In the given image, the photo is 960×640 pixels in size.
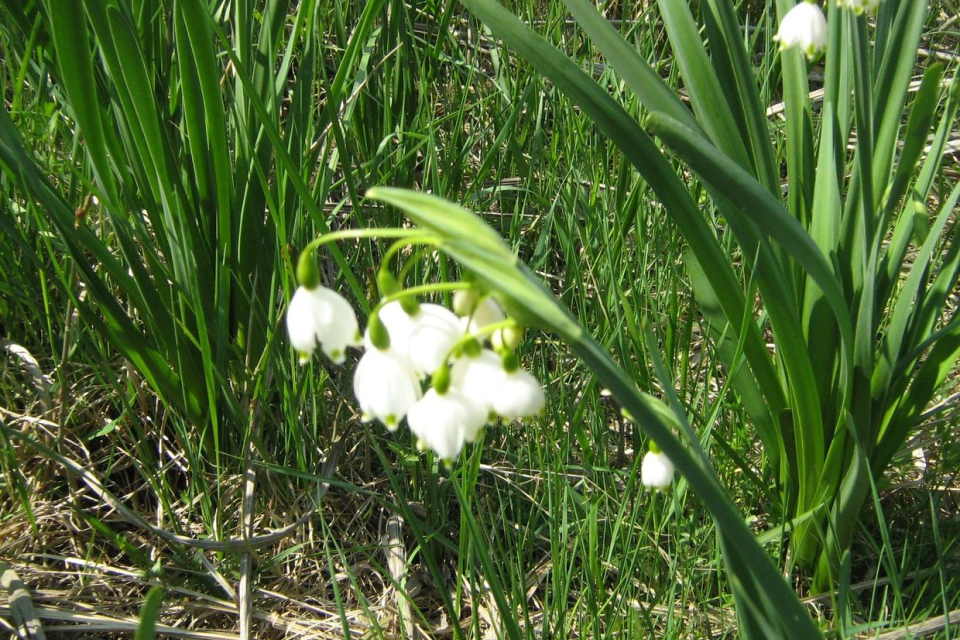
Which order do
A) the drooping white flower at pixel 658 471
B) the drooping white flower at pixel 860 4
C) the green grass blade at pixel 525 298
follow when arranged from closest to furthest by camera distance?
the green grass blade at pixel 525 298, the drooping white flower at pixel 658 471, the drooping white flower at pixel 860 4

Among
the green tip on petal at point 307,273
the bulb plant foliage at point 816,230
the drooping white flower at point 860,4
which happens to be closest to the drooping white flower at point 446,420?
the green tip on petal at point 307,273

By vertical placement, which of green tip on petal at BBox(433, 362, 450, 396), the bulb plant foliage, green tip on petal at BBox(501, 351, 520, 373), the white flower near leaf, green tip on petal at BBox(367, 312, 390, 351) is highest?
the bulb plant foliage

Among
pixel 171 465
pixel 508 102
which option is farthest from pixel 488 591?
pixel 508 102

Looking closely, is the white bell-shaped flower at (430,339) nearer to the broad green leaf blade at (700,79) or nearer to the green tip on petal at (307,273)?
the green tip on petal at (307,273)

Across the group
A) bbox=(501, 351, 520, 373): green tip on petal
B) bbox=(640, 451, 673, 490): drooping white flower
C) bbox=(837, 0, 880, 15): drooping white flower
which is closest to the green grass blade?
bbox=(501, 351, 520, 373): green tip on petal

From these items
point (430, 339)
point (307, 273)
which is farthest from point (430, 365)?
point (307, 273)

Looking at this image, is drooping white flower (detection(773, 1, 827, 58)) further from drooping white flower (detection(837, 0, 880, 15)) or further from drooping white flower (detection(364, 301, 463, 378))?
drooping white flower (detection(364, 301, 463, 378))

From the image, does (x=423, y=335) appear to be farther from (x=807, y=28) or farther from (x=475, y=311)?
(x=807, y=28)
